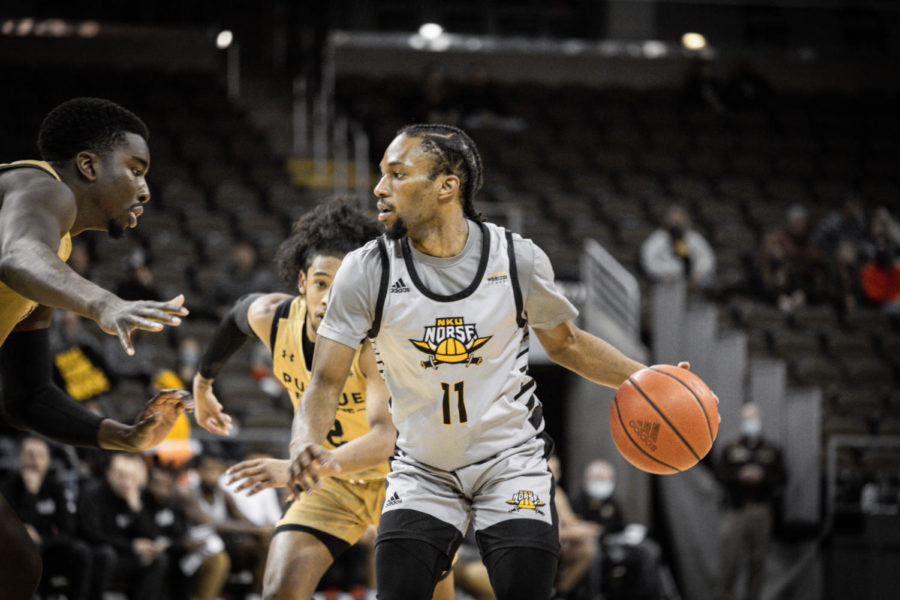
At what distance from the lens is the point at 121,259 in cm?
1254

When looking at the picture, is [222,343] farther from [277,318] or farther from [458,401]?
[458,401]

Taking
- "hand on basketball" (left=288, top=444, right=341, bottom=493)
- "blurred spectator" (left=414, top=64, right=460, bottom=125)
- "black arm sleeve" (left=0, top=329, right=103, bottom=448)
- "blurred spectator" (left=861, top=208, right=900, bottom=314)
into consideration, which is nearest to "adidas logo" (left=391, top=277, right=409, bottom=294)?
"hand on basketball" (left=288, top=444, right=341, bottom=493)

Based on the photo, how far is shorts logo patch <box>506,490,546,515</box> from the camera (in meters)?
3.85

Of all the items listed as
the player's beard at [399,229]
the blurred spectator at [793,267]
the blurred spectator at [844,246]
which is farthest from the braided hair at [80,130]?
the blurred spectator at [844,246]

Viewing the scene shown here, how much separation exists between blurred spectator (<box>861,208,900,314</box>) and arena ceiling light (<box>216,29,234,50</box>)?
385 inches

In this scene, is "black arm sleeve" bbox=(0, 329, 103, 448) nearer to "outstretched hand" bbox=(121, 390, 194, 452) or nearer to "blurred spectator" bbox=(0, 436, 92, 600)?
"outstretched hand" bbox=(121, 390, 194, 452)

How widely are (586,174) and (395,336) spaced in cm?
1229

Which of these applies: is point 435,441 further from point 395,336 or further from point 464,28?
point 464,28

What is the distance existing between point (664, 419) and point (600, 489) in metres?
6.53

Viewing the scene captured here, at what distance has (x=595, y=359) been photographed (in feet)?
14.0

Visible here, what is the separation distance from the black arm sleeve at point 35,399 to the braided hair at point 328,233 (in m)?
1.16

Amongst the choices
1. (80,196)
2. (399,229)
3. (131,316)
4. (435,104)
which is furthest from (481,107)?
(131,316)

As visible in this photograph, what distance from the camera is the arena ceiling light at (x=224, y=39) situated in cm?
1714

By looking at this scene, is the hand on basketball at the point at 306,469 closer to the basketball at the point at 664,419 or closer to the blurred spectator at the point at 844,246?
the basketball at the point at 664,419
